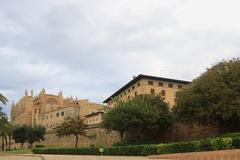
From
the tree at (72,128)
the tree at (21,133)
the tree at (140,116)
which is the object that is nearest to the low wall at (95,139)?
the tree at (72,128)

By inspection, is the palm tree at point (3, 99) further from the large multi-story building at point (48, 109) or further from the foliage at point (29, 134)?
the large multi-story building at point (48, 109)

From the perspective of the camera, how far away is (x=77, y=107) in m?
122

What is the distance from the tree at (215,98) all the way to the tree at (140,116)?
612cm

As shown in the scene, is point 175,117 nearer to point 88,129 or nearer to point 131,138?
point 131,138

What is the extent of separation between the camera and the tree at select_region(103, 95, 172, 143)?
48.9 metres

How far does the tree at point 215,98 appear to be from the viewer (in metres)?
39.2

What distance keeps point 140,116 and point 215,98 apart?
11497 millimetres

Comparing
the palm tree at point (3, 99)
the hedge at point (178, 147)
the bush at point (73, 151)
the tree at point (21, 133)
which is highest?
the palm tree at point (3, 99)

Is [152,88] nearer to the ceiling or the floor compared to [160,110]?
nearer to the ceiling

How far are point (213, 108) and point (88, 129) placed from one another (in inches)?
1337

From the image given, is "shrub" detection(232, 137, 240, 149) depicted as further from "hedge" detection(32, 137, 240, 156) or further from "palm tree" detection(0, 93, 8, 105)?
"palm tree" detection(0, 93, 8, 105)

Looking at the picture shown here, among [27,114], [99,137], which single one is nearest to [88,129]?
[99,137]

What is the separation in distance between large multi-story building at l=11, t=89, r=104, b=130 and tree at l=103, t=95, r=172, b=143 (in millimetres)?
68226

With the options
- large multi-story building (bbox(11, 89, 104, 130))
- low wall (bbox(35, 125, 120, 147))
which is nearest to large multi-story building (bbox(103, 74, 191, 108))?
low wall (bbox(35, 125, 120, 147))
